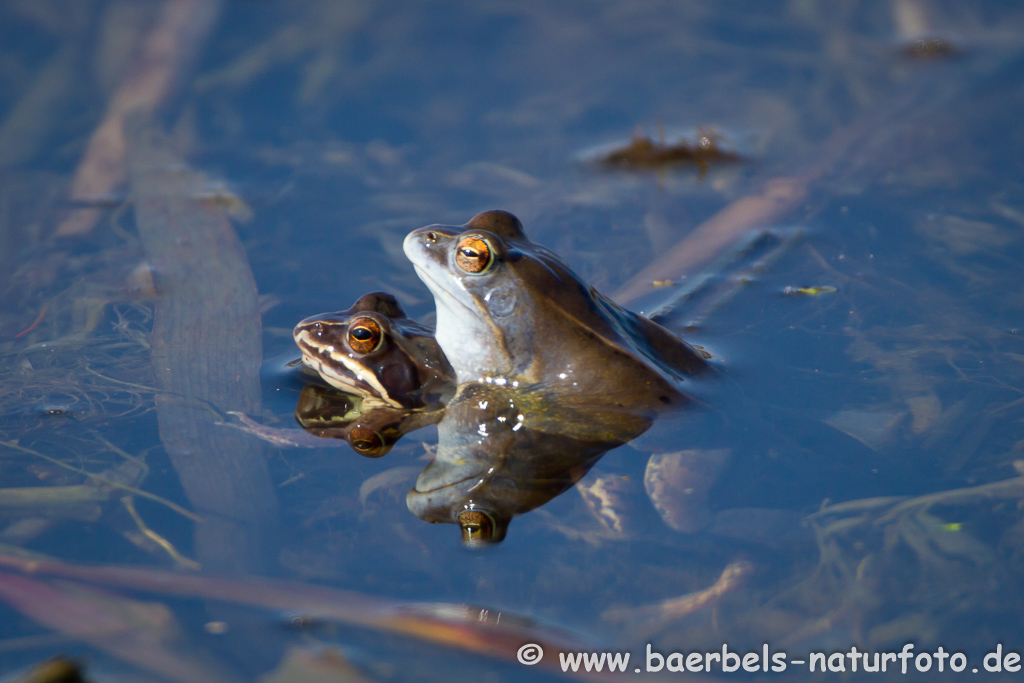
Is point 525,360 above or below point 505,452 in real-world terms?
above

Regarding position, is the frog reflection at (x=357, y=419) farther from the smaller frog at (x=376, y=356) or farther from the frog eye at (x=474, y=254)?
the frog eye at (x=474, y=254)

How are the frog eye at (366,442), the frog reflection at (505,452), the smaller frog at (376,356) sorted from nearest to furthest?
the frog reflection at (505,452) → the frog eye at (366,442) → the smaller frog at (376,356)

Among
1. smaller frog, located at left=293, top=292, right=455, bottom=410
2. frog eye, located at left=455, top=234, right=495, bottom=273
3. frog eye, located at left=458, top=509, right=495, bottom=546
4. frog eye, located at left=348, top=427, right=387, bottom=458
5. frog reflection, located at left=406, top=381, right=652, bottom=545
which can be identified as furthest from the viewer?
smaller frog, located at left=293, top=292, right=455, bottom=410

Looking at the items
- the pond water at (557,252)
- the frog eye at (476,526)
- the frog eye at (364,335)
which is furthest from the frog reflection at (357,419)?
the frog eye at (476,526)

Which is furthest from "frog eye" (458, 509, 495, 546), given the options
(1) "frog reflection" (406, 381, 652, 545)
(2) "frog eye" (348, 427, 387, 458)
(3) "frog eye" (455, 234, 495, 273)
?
(3) "frog eye" (455, 234, 495, 273)

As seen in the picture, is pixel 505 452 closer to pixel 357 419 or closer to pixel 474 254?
pixel 357 419

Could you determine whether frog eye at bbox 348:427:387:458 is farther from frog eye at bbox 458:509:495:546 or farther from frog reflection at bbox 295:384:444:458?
frog eye at bbox 458:509:495:546

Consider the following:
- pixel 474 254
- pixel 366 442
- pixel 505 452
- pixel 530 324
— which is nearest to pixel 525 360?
pixel 530 324
